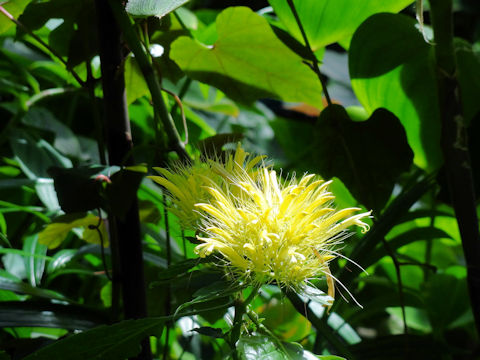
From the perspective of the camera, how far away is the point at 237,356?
0.77 feet

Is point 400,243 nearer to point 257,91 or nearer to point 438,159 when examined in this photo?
point 438,159

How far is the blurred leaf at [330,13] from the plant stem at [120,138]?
0.45ft

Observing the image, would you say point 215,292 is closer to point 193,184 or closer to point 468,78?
point 193,184

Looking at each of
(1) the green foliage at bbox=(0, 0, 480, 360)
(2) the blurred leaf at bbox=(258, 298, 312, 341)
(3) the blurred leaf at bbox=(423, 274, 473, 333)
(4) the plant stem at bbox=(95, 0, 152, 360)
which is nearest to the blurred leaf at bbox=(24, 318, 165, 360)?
(1) the green foliage at bbox=(0, 0, 480, 360)

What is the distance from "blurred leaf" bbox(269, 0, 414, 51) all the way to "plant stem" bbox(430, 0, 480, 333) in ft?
0.45

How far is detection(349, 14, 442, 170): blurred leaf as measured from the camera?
422 millimetres

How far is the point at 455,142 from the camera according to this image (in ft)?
1.07

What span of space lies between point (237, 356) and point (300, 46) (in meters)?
0.25

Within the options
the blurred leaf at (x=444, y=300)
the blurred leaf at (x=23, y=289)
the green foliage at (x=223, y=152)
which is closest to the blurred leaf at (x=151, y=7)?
the green foliage at (x=223, y=152)

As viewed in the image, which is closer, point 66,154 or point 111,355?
point 111,355

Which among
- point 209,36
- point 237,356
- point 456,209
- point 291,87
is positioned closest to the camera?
point 237,356

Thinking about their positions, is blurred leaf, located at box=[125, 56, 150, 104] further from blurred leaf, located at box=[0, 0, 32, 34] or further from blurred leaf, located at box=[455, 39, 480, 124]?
blurred leaf, located at box=[455, 39, 480, 124]

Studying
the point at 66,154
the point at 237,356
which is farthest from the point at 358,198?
the point at 66,154

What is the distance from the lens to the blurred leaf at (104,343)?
0.25m
